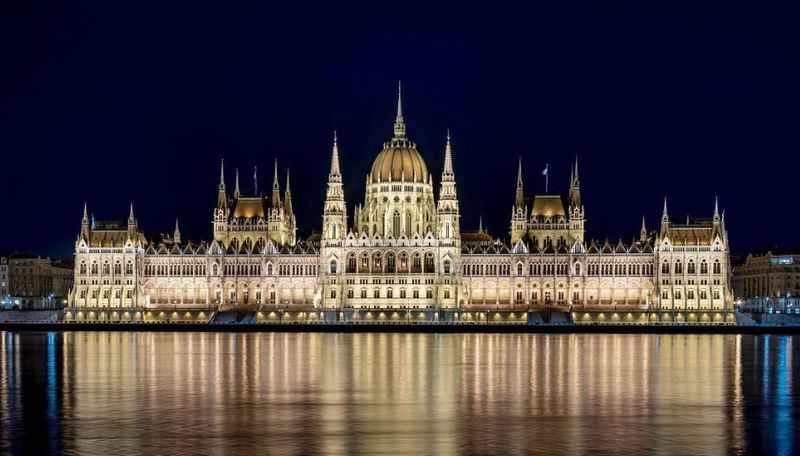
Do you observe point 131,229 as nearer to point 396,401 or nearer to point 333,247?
point 333,247

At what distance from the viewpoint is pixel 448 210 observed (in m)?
139

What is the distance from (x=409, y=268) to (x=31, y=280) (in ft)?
244

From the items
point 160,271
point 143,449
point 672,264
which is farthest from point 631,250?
point 143,449

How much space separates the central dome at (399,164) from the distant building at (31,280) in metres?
55.8

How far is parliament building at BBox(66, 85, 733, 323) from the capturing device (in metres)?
133

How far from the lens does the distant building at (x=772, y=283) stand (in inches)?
6339

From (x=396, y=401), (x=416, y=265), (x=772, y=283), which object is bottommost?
(x=396, y=401)

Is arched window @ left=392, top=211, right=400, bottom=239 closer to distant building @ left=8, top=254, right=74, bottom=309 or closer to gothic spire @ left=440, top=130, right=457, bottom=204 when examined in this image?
gothic spire @ left=440, top=130, right=457, bottom=204

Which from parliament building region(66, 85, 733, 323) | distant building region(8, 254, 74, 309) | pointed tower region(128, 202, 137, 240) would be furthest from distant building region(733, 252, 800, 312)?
distant building region(8, 254, 74, 309)

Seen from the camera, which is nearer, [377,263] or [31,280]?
[377,263]

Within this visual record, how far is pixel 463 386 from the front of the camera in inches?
1999

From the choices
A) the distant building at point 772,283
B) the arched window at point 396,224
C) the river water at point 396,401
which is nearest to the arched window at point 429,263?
the arched window at point 396,224

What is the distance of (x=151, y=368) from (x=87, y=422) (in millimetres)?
22299

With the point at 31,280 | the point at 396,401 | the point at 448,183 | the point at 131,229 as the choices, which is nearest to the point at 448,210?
the point at 448,183
